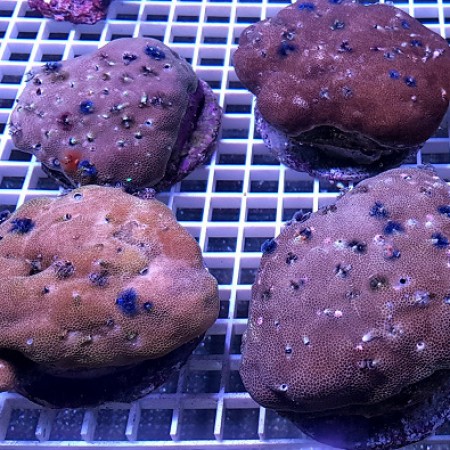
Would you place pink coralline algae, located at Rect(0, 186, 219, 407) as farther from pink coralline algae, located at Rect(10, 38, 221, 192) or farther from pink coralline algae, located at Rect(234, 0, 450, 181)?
pink coralline algae, located at Rect(234, 0, 450, 181)

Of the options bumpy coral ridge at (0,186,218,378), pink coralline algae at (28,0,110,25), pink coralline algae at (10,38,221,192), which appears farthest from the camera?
pink coralline algae at (28,0,110,25)

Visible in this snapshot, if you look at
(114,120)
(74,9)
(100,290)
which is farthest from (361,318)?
(74,9)

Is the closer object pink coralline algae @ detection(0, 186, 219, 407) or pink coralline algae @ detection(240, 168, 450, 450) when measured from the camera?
pink coralline algae @ detection(240, 168, 450, 450)

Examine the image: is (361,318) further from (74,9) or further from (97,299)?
(74,9)

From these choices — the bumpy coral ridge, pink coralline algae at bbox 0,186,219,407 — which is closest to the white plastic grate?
pink coralline algae at bbox 0,186,219,407

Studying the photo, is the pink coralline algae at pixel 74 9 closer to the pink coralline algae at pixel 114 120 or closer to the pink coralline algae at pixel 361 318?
the pink coralline algae at pixel 114 120

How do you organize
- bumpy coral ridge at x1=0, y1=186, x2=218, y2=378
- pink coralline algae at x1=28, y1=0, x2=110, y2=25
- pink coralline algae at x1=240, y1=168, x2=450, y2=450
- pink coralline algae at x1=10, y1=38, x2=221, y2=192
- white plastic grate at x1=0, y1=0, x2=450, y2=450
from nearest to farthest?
1. pink coralline algae at x1=240, y1=168, x2=450, y2=450
2. bumpy coral ridge at x1=0, y1=186, x2=218, y2=378
3. white plastic grate at x1=0, y1=0, x2=450, y2=450
4. pink coralline algae at x1=10, y1=38, x2=221, y2=192
5. pink coralline algae at x1=28, y1=0, x2=110, y2=25
